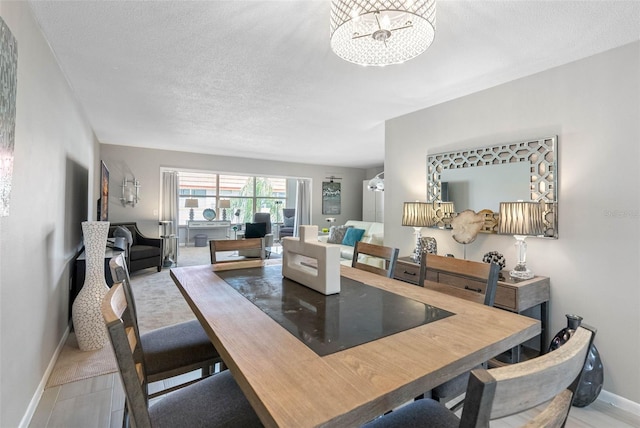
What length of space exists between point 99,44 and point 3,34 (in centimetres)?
92

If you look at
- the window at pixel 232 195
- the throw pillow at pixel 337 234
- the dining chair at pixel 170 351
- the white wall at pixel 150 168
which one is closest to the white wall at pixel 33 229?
the dining chair at pixel 170 351

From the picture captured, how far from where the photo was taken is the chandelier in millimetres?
1292

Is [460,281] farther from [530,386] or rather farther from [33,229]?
[33,229]

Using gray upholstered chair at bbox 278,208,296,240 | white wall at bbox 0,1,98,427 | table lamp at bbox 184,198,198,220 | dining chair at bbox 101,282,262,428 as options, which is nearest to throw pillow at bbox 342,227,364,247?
gray upholstered chair at bbox 278,208,296,240

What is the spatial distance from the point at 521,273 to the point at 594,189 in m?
0.74

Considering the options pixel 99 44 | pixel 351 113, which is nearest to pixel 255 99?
pixel 351 113

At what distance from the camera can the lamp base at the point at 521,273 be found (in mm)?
2238

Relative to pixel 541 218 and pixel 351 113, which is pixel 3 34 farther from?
pixel 541 218

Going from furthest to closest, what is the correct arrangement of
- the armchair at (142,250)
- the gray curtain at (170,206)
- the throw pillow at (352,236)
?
the gray curtain at (170,206), the throw pillow at (352,236), the armchair at (142,250)

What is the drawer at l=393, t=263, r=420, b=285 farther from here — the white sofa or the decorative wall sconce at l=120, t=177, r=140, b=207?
the decorative wall sconce at l=120, t=177, r=140, b=207

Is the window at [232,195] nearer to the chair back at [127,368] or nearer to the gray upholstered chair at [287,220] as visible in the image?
the gray upholstered chair at [287,220]

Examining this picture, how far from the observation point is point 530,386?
0.54 metres

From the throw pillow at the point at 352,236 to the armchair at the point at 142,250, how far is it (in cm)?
330

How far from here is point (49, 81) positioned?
6.87ft
